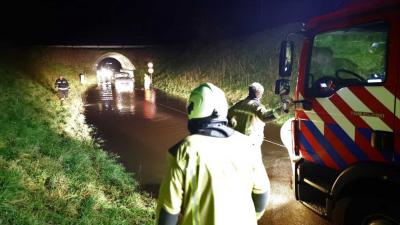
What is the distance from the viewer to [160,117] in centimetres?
1395

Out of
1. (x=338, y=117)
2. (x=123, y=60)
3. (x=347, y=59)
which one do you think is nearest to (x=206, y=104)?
(x=338, y=117)

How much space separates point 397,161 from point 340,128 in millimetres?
713

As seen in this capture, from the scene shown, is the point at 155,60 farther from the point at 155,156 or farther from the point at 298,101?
the point at 298,101

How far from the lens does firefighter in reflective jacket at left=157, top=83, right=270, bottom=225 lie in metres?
1.93

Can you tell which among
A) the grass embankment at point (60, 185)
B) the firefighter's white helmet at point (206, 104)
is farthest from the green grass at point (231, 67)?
the firefighter's white helmet at point (206, 104)

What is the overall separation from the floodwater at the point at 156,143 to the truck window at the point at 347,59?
6.56ft

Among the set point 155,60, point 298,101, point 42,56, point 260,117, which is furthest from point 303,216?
point 42,56

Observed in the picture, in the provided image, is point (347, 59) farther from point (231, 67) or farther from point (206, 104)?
point (231, 67)

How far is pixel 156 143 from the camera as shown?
970cm

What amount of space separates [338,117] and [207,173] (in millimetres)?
2186

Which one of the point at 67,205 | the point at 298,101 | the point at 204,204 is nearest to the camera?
the point at 204,204

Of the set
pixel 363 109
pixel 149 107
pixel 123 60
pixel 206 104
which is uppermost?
pixel 123 60

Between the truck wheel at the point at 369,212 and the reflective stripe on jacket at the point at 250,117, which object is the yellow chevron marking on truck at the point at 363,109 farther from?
the reflective stripe on jacket at the point at 250,117

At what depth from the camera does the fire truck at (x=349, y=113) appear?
3.08 m
